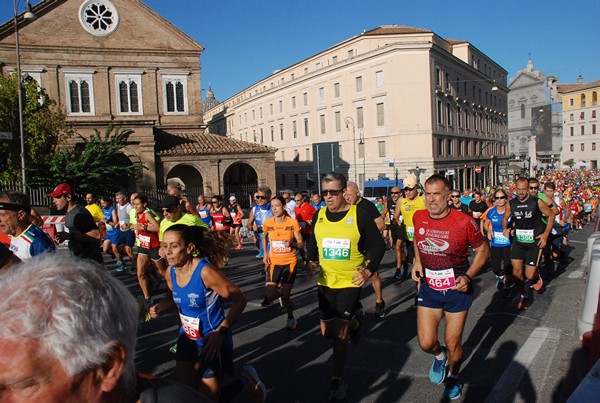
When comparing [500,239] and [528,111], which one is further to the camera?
[528,111]

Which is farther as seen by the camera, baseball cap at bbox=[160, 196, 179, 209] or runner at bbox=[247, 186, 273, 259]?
runner at bbox=[247, 186, 273, 259]

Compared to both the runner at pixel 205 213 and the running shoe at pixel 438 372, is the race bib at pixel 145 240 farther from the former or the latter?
the running shoe at pixel 438 372

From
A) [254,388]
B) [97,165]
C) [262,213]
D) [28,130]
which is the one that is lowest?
→ [254,388]

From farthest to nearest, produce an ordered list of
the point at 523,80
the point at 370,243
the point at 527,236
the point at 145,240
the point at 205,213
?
the point at 523,80 < the point at 205,213 < the point at 145,240 < the point at 527,236 < the point at 370,243

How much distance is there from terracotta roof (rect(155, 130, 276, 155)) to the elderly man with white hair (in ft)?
88.2

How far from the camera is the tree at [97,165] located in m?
21.9

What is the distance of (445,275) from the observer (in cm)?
480

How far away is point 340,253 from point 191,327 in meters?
1.75

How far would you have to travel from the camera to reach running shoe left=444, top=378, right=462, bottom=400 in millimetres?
4513

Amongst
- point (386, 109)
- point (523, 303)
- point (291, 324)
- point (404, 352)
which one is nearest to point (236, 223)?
point (291, 324)

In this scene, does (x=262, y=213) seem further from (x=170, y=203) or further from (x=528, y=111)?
(x=528, y=111)

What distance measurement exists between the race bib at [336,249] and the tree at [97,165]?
19.5 meters

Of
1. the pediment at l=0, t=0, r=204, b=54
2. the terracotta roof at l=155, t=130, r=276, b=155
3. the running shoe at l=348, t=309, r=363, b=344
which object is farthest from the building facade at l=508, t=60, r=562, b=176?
the running shoe at l=348, t=309, r=363, b=344

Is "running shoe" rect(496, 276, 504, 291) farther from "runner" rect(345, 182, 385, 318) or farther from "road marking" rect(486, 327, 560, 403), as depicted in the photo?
"runner" rect(345, 182, 385, 318)
